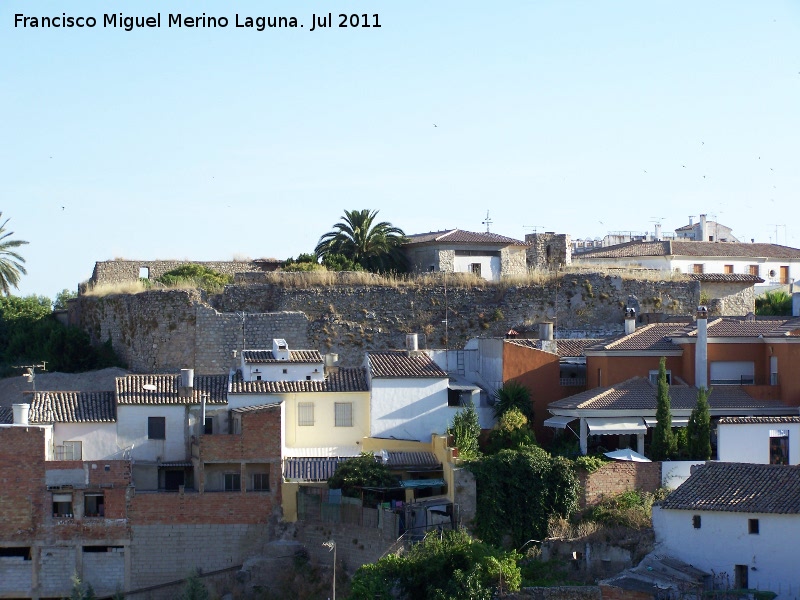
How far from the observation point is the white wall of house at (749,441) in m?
30.9

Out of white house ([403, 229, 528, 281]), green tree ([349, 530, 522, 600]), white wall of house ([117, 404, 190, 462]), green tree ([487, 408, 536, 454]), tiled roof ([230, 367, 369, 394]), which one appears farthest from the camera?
white house ([403, 229, 528, 281])

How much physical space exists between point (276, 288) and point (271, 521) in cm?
1107

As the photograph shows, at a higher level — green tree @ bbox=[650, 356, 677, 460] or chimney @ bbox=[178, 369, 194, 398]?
chimney @ bbox=[178, 369, 194, 398]

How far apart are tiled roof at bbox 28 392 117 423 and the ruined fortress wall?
6.31 meters

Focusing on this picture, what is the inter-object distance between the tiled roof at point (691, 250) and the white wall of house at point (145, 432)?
82.0 ft

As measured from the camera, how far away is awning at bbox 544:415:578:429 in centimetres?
3331

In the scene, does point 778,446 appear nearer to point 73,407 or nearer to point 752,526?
point 752,526

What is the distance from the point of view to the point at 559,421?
33562 millimetres

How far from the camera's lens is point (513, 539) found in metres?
30.3

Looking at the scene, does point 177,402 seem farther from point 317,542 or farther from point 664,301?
point 664,301

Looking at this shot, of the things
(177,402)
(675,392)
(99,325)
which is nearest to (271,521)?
(177,402)

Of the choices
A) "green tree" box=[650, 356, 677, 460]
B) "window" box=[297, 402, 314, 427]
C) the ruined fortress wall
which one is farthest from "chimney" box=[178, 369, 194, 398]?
"green tree" box=[650, 356, 677, 460]

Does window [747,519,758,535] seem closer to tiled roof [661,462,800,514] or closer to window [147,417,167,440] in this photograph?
tiled roof [661,462,800,514]

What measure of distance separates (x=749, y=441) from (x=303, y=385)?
10926 mm
